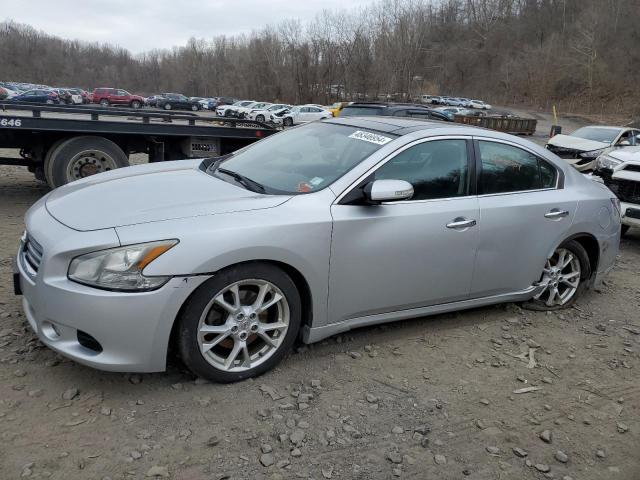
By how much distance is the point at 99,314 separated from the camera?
271cm

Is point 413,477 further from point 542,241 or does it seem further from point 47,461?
point 542,241

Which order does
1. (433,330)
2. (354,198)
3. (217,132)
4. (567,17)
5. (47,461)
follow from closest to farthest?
(47,461)
(354,198)
(433,330)
(217,132)
(567,17)

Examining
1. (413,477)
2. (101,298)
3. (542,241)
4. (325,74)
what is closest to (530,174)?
(542,241)

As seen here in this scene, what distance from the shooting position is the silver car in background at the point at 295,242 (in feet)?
9.16

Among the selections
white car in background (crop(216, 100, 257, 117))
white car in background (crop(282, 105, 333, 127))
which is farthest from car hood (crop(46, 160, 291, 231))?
white car in background (crop(216, 100, 257, 117))

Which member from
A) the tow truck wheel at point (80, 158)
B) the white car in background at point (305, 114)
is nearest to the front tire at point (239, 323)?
the tow truck wheel at point (80, 158)

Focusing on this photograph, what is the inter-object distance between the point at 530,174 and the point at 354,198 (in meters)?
1.75

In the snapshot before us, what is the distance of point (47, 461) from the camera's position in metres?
2.47

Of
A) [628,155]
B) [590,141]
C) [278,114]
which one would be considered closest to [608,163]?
[628,155]

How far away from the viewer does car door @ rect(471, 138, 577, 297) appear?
3.97m

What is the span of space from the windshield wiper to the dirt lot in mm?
1136

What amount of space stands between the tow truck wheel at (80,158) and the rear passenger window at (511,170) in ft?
17.8

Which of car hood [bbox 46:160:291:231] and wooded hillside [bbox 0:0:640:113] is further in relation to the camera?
wooded hillside [bbox 0:0:640:113]

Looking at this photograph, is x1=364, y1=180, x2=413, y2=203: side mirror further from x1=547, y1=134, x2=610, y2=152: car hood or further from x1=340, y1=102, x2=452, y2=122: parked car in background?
x1=547, y1=134, x2=610, y2=152: car hood
